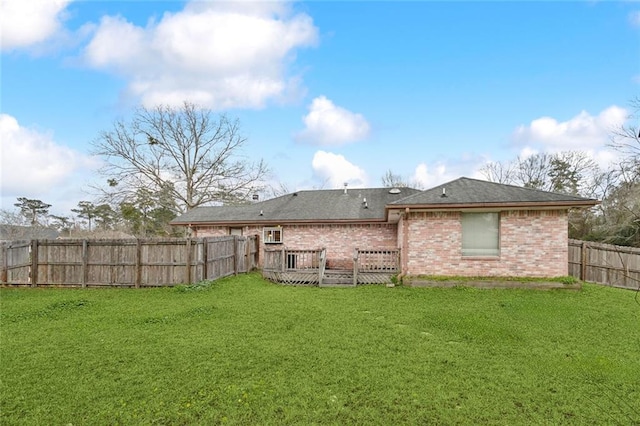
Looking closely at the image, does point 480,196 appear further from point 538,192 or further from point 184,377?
point 184,377

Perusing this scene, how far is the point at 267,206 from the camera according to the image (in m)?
18.0

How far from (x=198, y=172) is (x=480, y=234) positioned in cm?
2078

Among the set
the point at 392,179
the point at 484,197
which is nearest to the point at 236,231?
the point at 484,197

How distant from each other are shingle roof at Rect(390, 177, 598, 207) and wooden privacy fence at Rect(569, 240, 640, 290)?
10.8 ft

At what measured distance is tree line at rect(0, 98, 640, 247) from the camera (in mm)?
22453

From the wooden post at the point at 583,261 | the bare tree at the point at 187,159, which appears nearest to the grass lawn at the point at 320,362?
the wooden post at the point at 583,261

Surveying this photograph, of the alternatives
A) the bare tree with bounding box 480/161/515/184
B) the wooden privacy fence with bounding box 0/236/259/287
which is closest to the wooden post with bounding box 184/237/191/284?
the wooden privacy fence with bounding box 0/236/259/287

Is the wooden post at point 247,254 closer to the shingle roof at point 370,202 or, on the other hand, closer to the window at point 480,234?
the shingle roof at point 370,202

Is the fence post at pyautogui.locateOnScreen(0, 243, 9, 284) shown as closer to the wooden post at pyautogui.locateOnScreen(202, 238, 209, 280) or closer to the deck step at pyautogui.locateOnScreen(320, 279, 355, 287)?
the wooden post at pyautogui.locateOnScreen(202, 238, 209, 280)

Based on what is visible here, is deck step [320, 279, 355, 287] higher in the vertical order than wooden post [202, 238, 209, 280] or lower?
lower

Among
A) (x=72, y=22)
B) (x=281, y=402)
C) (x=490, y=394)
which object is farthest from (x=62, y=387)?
(x=72, y=22)

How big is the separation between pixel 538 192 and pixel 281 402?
10.5 metres

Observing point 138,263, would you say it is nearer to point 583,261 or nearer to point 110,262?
point 110,262

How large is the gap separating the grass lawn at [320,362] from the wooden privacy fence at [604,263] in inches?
165
